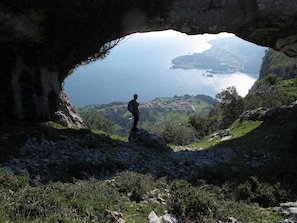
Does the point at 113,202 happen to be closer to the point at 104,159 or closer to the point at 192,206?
the point at 192,206

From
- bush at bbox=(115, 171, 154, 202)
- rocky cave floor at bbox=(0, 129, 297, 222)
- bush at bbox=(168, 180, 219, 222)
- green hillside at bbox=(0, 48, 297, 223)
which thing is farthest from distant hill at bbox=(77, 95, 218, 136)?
bush at bbox=(168, 180, 219, 222)

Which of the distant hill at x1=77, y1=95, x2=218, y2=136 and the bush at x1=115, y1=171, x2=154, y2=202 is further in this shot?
the distant hill at x1=77, y1=95, x2=218, y2=136

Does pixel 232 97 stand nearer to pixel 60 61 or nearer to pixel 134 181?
pixel 60 61

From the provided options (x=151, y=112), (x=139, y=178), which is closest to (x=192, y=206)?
(x=139, y=178)

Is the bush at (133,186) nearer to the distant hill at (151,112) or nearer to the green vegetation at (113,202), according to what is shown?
the green vegetation at (113,202)

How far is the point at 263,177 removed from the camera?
50.6ft

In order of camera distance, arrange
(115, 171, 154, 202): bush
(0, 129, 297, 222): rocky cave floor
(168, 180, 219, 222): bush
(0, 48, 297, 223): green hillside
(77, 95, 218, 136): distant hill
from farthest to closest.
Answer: (77, 95, 218, 136): distant hill, (0, 129, 297, 222): rocky cave floor, (115, 171, 154, 202): bush, (168, 180, 219, 222): bush, (0, 48, 297, 223): green hillside

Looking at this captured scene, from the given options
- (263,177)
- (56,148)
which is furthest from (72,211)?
(263,177)

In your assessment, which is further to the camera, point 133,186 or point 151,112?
point 151,112

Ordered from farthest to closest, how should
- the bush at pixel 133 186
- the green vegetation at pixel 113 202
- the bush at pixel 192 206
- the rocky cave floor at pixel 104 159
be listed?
the rocky cave floor at pixel 104 159 < the bush at pixel 133 186 < the bush at pixel 192 206 < the green vegetation at pixel 113 202

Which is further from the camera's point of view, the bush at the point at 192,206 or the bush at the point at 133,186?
the bush at the point at 133,186

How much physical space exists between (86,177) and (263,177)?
823 cm

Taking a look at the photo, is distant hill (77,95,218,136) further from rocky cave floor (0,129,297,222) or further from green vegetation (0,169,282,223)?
green vegetation (0,169,282,223)

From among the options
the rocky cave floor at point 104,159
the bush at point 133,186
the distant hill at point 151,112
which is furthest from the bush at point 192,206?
the distant hill at point 151,112
